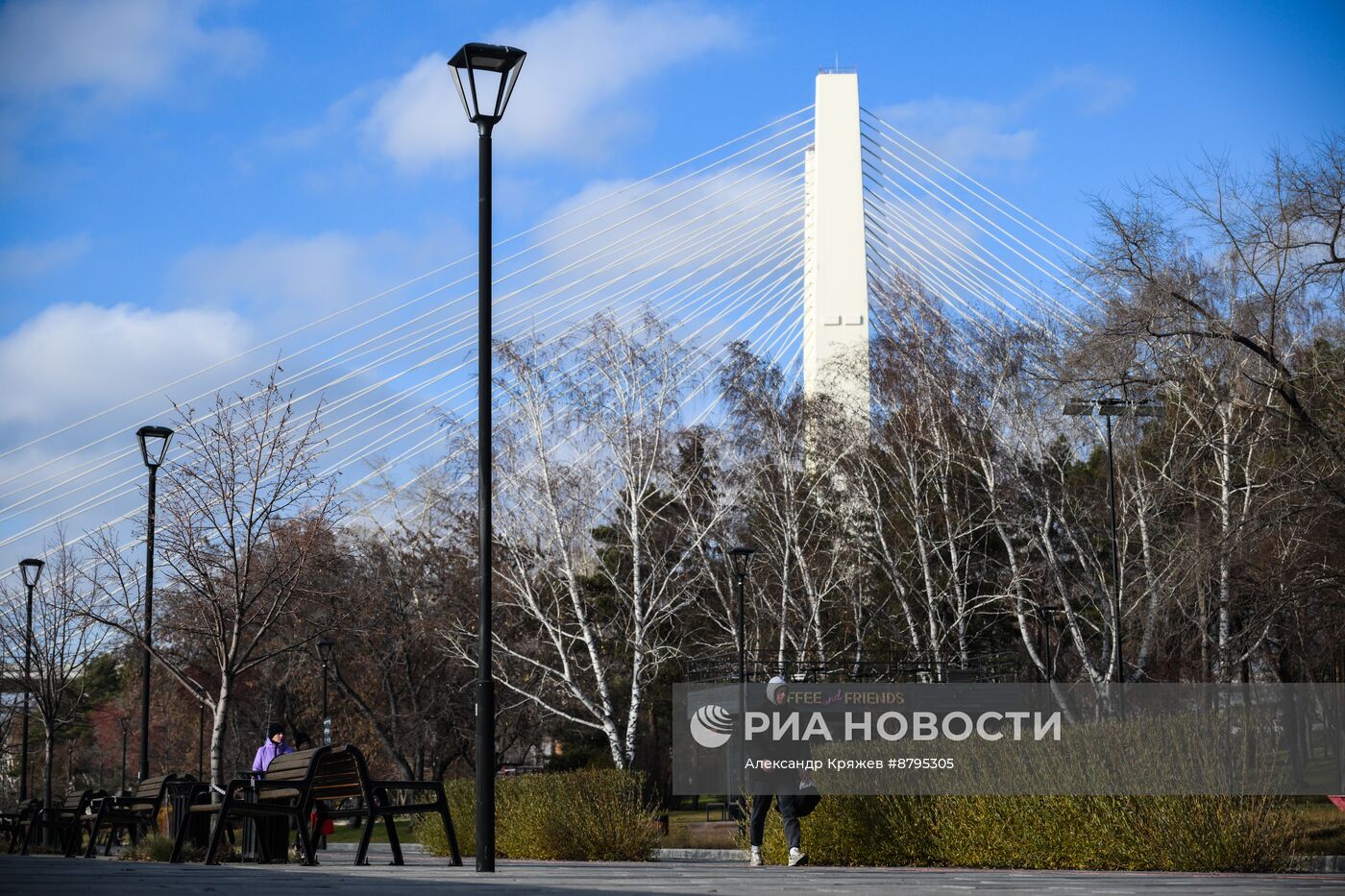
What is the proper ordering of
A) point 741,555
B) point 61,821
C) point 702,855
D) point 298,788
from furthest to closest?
point 741,555, point 702,855, point 61,821, point 298,788

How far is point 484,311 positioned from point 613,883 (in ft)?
15.0

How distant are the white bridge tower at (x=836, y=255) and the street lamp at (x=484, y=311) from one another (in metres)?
25.1

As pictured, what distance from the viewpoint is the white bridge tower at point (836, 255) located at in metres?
35.8

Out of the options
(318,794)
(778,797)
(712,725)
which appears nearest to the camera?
(318,794)

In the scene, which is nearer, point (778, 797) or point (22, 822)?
point (778, 797)

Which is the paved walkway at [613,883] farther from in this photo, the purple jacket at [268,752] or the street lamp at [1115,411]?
the street lamp at [1115,411]

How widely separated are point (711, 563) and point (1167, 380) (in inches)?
743

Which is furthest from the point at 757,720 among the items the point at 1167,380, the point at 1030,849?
the point at 1167,380

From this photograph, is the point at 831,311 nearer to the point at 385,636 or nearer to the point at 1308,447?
the point at 385,636

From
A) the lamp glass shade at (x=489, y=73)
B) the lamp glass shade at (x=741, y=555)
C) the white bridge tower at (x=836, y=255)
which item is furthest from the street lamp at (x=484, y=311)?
the white bridge tower at (x=836, y=255)

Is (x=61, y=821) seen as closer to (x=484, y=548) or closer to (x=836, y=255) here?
(x=484, y=548)

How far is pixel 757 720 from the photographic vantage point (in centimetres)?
1479

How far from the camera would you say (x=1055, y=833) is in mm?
11172

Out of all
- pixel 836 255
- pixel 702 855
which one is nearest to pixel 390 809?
pixel 702 855
